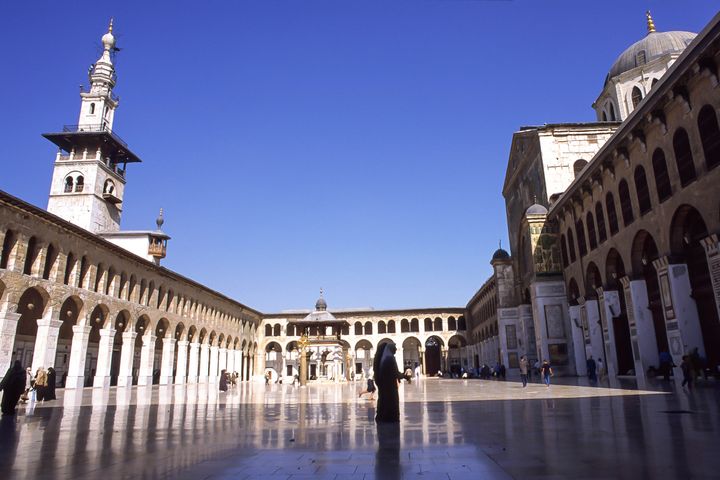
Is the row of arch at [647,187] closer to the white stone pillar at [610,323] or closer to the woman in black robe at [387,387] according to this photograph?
the white stone pillar at [610,323]

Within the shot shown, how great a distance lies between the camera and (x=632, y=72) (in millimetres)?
33688

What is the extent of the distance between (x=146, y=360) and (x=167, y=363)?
2795 millimetres

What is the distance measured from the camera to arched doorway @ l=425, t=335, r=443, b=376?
68750 millimetres

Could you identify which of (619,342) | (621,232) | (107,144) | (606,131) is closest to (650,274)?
(621,232)

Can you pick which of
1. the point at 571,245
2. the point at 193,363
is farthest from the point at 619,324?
the point at 193,363

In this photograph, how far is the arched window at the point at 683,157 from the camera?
48.7 ft

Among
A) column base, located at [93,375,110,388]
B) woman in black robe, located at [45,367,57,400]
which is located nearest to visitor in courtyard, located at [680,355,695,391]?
woman in black robe, located at [45,367,57,400]

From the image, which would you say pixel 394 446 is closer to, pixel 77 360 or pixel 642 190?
pixel 642 190

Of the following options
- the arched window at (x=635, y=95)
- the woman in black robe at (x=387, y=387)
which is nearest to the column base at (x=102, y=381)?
the woman in black robe at (x=387, y=387)

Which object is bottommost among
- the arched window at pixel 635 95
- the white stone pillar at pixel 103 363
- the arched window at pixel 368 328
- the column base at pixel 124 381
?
the column base at pixel 124 381

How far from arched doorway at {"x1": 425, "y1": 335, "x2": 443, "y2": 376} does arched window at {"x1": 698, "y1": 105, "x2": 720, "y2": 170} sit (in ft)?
187

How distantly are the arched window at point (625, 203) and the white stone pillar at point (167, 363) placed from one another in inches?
1248

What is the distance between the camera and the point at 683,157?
15.2m

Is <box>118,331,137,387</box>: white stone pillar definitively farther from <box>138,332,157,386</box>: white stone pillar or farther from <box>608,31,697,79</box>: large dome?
<box>608,31,697,79</box>: large dome
